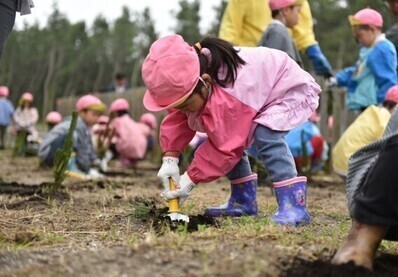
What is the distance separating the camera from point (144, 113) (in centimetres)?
1330

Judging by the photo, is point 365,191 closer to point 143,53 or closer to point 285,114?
point 285,114

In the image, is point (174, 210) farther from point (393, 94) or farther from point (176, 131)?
point (393, 94)

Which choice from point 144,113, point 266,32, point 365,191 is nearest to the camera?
point 365,191

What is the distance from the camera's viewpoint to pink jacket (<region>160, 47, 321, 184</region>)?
2873 mm

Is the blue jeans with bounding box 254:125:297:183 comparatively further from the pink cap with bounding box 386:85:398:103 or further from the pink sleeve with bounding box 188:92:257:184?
the pink cap with bounding box 386:85:398:103

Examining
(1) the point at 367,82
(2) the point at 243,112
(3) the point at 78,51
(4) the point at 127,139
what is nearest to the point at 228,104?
(2) the point at 243,112

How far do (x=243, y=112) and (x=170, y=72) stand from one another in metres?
0.39

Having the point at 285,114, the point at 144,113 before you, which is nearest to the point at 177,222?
the point at 285,114

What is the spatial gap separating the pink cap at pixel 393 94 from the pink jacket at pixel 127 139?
4489mm

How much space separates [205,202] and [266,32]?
1.46 m

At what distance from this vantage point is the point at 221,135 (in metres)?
2.86

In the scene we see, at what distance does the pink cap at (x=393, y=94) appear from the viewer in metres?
5.26

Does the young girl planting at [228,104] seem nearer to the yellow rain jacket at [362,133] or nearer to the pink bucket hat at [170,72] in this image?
the pink bucket hat at [170,72]

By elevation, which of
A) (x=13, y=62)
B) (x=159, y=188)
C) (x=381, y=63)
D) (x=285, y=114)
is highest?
(x=13, y=62)
